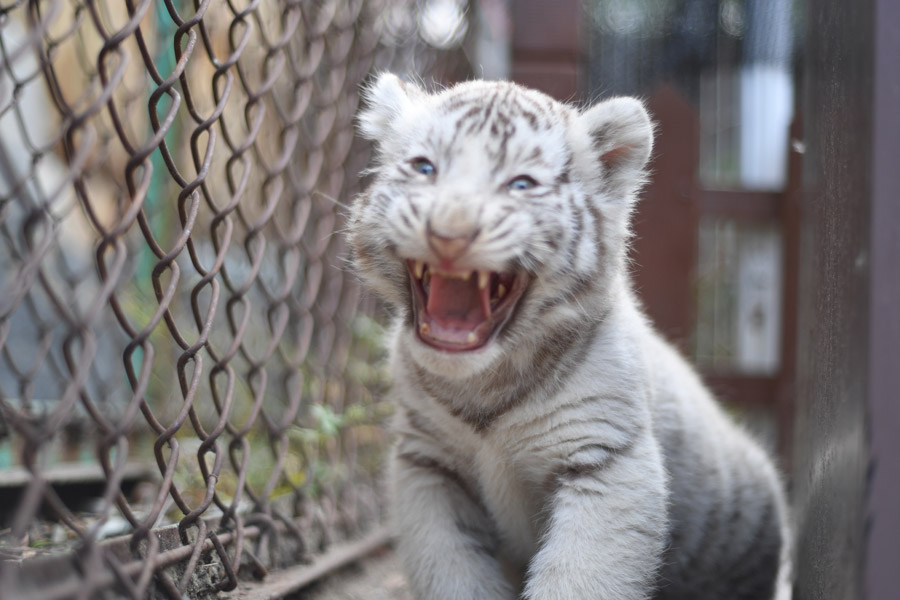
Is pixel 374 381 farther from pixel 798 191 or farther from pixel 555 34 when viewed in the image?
pixel 798 191

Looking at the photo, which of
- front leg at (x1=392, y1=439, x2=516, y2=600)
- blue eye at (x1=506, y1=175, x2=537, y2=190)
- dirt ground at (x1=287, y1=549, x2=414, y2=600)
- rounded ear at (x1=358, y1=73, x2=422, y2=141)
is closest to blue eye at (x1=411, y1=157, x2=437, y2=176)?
blue eye at (x1=506, y1=175, x2=537, y2=190)

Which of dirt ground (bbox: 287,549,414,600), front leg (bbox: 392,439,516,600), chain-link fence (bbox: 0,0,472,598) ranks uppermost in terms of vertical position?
chain-link fence (bbox: 0,0,472,598)

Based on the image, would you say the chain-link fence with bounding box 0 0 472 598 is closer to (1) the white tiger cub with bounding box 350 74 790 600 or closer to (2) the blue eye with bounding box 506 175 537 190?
(1) the white tiger cub with bounding box 350 74 790 600

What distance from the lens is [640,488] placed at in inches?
86.9

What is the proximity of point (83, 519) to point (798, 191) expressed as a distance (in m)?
4.06

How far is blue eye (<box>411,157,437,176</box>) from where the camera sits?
7.11 ft

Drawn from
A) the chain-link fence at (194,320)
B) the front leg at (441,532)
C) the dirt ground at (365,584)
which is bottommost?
the dirt ground at (365,584)

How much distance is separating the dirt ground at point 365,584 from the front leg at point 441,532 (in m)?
0.36

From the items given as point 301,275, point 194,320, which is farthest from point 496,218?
point 301,275

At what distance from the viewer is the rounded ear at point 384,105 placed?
248cm

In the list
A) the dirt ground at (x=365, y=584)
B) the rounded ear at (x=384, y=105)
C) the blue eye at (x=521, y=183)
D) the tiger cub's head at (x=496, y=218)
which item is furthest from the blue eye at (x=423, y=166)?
the dirt ground at (x=365, y=584)

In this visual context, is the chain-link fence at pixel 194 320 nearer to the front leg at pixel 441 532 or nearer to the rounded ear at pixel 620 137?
the front leg at pixel 441 532

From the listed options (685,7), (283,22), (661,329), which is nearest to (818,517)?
(283,22)

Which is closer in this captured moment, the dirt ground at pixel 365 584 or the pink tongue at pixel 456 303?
the pink tongue at pixel 456 303
